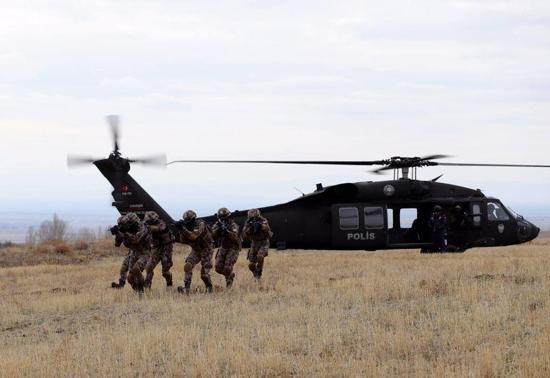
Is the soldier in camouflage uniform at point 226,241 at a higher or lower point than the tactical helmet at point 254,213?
lower

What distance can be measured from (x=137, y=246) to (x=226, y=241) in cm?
184

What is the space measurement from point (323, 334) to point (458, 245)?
1056 cm

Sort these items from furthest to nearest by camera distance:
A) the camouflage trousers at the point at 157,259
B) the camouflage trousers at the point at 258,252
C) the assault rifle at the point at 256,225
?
the camouflage trousers at the point at 258,252
the assault rifle at the point at 256,225
the camouflage trousers at the point at 157,259

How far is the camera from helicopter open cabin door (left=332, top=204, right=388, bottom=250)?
17.9 m

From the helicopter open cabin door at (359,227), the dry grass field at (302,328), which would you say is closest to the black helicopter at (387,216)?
the helicopter open cabin door at (359,227)

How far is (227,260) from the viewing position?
14.2 metres

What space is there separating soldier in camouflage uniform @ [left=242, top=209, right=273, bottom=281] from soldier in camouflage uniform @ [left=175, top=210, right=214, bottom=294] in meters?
1.01

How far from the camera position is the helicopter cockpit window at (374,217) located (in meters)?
17.9

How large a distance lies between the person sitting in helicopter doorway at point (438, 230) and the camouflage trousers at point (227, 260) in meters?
6.28

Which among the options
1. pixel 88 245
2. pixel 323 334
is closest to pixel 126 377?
pixel 323 334

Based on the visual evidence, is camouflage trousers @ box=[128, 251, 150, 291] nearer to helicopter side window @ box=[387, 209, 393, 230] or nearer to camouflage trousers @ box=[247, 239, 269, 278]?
camouflage trousers @ box=[247, 239, 269, 278]

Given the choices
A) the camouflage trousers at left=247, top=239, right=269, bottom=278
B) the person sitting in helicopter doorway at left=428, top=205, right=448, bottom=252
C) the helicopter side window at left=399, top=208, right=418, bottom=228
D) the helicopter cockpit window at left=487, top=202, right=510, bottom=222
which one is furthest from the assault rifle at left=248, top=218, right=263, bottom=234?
the helicopter cockpit window at left=487, top=202, right=510, bottom=222

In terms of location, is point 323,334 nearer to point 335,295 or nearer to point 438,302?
point 438,302

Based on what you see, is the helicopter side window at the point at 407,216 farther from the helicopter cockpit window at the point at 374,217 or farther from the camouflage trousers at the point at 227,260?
the camouflage trousers at the point at 227,260
